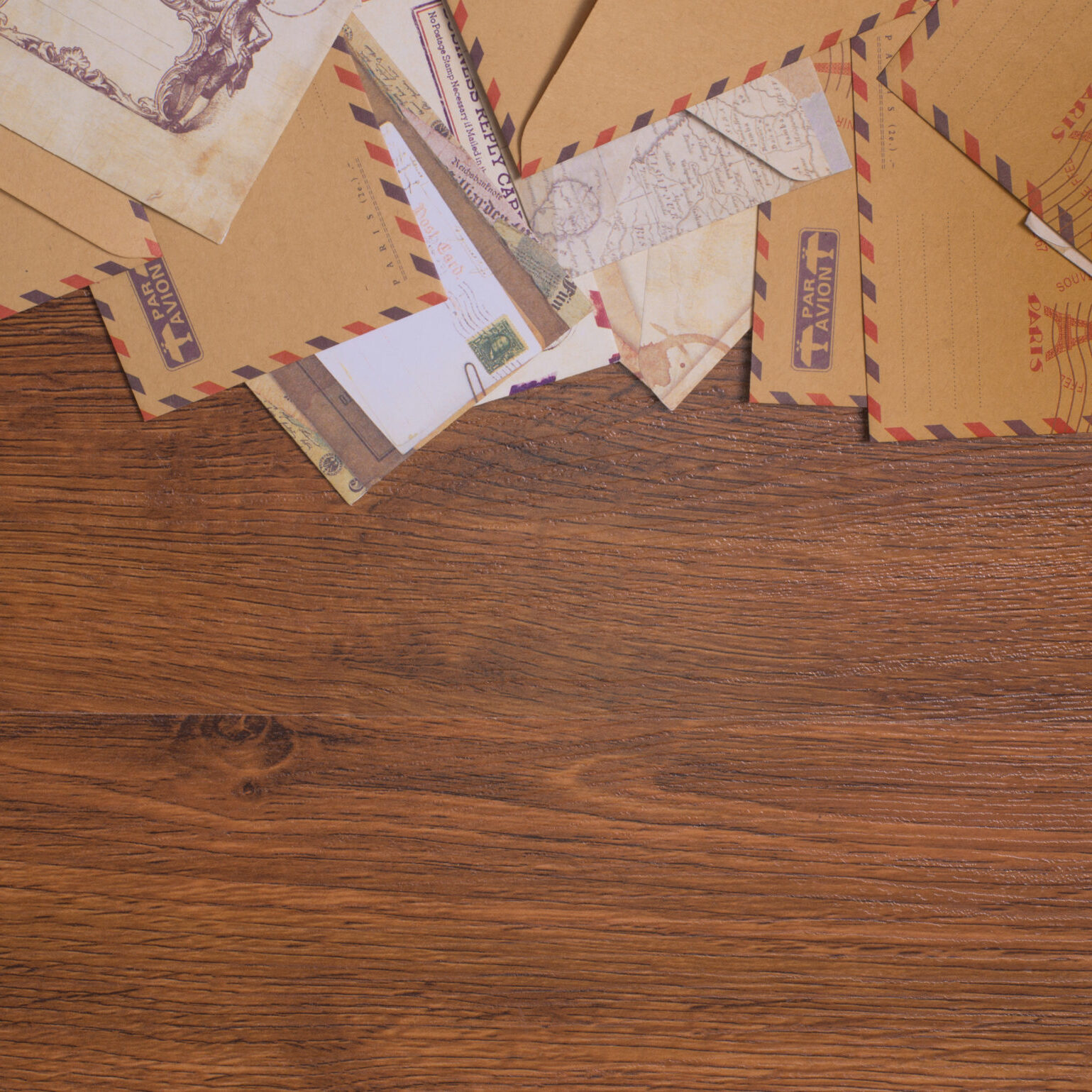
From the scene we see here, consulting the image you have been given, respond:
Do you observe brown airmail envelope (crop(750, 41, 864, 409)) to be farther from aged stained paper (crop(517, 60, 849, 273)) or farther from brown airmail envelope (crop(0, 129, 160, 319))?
brown airmail envelope (crop(0, 129, 160, 319))

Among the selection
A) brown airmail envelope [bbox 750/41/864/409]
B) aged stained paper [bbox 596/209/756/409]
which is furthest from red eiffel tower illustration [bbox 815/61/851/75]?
aged stained paper [bbox 596/209/756/409]

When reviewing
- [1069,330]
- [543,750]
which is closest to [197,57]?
[543,750]

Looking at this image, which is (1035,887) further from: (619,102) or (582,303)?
(619,102)

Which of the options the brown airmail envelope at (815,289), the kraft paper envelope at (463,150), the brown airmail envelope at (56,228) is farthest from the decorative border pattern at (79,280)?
the brown airmail envelope at (815,289)

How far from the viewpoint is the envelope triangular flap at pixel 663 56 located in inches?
23.6

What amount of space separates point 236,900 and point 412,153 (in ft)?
2.08

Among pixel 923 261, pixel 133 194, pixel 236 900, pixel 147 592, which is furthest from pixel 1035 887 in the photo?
pixel 133 194

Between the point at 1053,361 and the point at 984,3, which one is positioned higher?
the point at 984,3

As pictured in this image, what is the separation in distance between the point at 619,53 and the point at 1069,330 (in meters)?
0.42

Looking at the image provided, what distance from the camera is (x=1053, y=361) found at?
0.65m

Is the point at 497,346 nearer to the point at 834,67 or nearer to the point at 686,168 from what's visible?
the point at 686,168

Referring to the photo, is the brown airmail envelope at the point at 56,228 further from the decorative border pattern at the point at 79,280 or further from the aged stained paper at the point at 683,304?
the aged stained paper at the point at 683,304

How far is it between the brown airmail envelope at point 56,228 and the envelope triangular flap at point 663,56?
308mm

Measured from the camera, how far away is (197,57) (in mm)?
597
